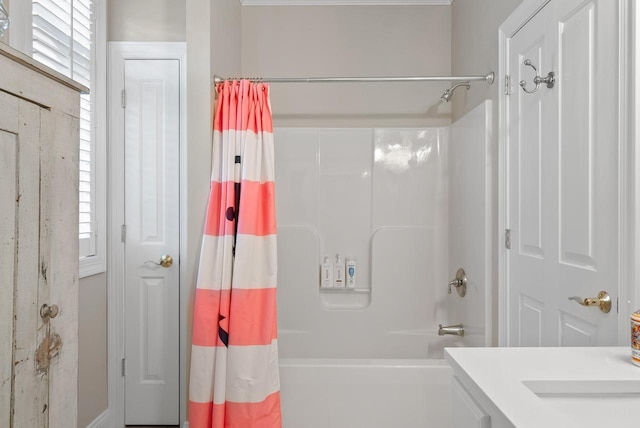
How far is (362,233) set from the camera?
299 centimetres

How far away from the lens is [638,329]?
95 cm

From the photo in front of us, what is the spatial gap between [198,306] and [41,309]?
1.24 meters

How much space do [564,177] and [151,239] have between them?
2071mm

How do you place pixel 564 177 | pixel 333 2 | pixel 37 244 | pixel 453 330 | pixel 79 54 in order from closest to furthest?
pixel 37 244, pixel 564 177, pixel 79 54, pixel 453 330, pixel 333 2

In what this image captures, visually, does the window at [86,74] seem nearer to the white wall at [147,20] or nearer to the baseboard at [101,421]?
the white wall at [147,20]

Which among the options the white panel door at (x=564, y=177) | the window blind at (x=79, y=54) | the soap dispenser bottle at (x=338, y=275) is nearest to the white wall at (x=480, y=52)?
the white panel door at (x=564, y=177)

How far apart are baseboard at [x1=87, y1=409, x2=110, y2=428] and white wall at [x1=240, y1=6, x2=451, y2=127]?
6.70 feet

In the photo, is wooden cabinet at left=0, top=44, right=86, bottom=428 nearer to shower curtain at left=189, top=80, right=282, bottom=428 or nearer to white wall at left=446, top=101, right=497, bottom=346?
shower curtain at left=189, top=80, right=282, bottom=428

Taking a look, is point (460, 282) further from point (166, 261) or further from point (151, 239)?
point (151, 239)

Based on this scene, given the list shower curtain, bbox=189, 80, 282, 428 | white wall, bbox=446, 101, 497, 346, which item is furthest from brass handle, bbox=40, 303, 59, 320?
white wall, bbox=446, 101, 497, 346

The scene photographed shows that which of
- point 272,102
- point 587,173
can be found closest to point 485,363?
point 587,173

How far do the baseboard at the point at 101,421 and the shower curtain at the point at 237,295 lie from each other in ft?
2.26

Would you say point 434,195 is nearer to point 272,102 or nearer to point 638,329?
point 272,102

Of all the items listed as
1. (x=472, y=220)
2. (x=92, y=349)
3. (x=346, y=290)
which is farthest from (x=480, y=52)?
(x=92, y=349)
